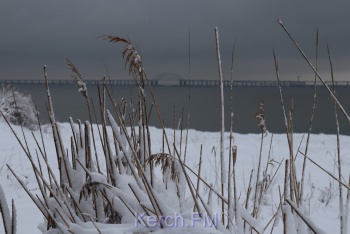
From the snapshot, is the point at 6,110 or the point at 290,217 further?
the point at 6,110

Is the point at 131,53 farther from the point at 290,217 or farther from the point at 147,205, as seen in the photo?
the point at 290,217

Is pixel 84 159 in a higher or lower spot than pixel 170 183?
higher

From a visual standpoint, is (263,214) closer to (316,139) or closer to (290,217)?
(290,217)

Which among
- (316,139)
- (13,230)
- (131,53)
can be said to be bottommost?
(316,139)

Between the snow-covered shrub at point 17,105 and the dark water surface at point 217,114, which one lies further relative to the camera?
the snow-covered shrub at point 17,105

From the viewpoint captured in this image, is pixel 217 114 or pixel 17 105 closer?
pixel 17 105

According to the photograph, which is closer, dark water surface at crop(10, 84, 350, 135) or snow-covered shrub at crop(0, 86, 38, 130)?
dark water surface at crop(10, 84, 350, 135)

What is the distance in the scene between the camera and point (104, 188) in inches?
43.7

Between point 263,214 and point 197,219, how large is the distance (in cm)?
312

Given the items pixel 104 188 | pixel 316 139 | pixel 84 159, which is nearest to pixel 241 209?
pixel 104 188

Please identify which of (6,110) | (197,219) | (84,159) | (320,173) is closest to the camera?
(197,219)

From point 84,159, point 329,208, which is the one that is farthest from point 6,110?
point 84,159

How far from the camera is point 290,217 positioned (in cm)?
110

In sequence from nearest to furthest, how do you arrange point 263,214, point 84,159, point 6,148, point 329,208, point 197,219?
point 197,219 → point 84,159 → point 263,214 → point 329,208 → point 6,148
